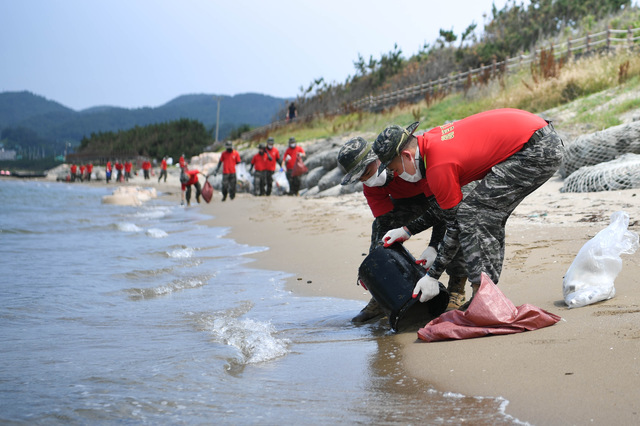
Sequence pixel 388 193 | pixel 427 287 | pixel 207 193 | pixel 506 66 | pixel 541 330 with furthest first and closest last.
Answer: pixel 506 66 → pixel 207 193 → pixel 388 193 → pixel 427 287 → pixel 541 330

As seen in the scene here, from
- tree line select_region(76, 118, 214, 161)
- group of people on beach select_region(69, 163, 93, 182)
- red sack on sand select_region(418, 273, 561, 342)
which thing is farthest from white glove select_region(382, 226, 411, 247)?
tree line select_region(76, 118, 214, 161)

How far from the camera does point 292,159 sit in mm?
17047

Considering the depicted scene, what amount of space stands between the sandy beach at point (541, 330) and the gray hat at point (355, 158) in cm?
99

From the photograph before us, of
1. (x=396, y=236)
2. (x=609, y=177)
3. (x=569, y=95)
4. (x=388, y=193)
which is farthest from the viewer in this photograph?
(x=569, y=95)

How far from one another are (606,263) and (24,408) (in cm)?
310

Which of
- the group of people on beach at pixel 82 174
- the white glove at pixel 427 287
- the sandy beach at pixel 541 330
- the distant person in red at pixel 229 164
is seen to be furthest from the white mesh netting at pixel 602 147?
the group of people on beach at pixel 82 174

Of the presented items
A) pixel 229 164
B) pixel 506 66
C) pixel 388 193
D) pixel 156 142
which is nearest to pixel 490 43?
pixel 506 66

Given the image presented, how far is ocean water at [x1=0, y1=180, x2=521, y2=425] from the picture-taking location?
2627mm

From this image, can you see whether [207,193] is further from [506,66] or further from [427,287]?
[427,287]

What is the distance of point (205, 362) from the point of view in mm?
3381

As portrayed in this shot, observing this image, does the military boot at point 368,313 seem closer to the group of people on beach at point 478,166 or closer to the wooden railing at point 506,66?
the group of people on beach at point 478,166

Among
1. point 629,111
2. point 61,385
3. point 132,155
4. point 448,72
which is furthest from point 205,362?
point 132,155

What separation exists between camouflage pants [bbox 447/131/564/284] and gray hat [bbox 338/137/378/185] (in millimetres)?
635

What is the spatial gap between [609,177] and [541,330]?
517cm
